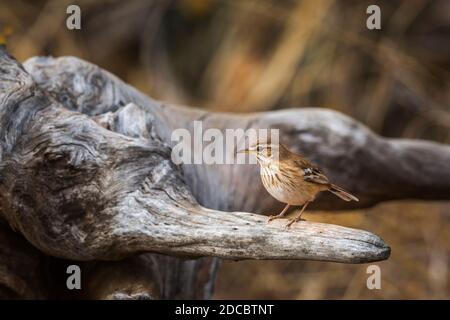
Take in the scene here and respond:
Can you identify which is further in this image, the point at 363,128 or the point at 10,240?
the point at 363,128

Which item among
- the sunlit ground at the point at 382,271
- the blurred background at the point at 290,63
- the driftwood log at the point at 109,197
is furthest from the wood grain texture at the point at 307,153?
the blurred background at the point at 290,63

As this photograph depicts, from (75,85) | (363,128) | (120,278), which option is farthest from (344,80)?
(120,278)

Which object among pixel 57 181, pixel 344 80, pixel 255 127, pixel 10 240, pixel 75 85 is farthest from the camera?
pixel 344 80

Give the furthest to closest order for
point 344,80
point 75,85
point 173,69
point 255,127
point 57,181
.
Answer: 1. point 173,69
2. point 344,80
3. point 255,127
4. point 75,85
5. point 57,181

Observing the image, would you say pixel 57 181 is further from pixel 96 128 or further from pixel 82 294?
pixel 82 294

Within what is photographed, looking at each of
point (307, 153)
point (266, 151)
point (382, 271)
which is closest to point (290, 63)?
point (382, 271)

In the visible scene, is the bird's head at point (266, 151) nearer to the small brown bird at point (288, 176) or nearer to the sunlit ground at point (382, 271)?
the small brown bird at point (288, 176)

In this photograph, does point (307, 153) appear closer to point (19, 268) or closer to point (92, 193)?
point (92, 193)
